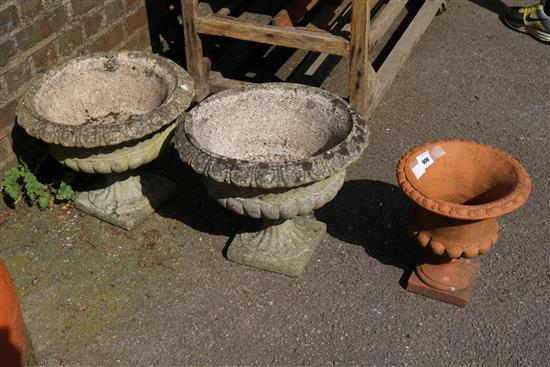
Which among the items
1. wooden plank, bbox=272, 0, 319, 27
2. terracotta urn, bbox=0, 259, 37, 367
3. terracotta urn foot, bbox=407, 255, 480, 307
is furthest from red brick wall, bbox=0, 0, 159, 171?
terracotta urn foot, bbox=407, 255, 480, 307

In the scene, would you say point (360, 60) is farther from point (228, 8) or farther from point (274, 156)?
point (228, 8)

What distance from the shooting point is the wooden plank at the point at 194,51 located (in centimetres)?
455

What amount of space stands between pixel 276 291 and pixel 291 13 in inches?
83.2

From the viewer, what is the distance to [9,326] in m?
2.81

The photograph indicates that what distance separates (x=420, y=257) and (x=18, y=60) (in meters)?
2.60

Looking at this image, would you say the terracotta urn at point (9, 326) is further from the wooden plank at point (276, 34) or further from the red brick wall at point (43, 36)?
the wooden plank at point (276, 34)

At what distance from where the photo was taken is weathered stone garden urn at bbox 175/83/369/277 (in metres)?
3.25

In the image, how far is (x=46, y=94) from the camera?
401 centimetres

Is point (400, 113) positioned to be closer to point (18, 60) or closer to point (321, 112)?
point (321, 112)

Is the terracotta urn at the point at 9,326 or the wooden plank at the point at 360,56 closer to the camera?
the terracotta urn at the point at 9,326

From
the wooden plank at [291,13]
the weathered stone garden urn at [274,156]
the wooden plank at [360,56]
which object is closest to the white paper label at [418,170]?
the weathered stone garden urn at [274,156]

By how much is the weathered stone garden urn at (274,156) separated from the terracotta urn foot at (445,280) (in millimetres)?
625

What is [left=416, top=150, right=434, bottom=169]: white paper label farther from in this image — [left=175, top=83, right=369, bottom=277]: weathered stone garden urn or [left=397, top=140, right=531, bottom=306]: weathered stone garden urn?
[left=175, top=83, right=369, bottom=277]: weathered stone garden urn

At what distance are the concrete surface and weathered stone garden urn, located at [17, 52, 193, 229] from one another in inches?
6.4
